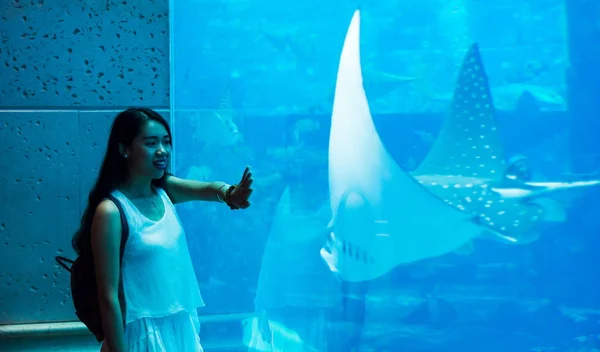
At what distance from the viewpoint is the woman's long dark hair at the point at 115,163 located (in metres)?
1.43

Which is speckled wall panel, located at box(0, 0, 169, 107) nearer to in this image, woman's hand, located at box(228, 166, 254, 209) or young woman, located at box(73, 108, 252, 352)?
young woman, located at box(73, 108, 252, 352)

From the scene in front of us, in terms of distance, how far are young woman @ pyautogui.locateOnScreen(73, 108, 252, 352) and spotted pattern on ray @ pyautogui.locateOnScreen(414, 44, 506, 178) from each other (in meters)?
1.39

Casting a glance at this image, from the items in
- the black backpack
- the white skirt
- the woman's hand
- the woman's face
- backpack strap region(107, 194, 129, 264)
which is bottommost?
the white skirt

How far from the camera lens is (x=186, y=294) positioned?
4.87 ft

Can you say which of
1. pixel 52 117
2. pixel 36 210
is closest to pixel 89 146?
pixel 52 117

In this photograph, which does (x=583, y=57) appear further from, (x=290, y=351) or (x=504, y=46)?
(x=290, y=351)

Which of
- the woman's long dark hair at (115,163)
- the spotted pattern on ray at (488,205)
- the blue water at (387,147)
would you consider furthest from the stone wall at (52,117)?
the spotted pattern on ray at (488,205)

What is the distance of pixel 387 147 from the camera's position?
8.48 feet

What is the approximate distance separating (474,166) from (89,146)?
5.88 ft

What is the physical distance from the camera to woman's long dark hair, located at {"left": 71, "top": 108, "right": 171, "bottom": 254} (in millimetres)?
1432

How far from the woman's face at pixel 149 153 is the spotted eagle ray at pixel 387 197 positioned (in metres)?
1.23

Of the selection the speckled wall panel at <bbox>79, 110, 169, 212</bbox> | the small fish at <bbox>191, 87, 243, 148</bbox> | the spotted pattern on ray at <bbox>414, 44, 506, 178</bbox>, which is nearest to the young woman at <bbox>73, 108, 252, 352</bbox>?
the small fish at <bbox>191, 87, 243, 148</bbox>

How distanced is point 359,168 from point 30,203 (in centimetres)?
152

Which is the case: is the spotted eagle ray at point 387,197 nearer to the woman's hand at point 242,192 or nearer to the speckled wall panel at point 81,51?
the speckled wall panel at point 81,51
